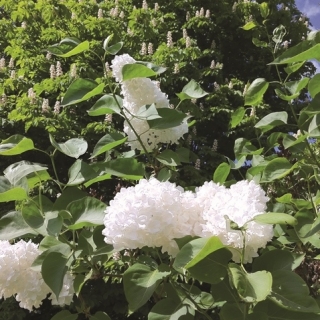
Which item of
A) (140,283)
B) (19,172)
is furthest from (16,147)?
(140,283)

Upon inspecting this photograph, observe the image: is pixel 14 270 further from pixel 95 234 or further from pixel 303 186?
pixel 303 186

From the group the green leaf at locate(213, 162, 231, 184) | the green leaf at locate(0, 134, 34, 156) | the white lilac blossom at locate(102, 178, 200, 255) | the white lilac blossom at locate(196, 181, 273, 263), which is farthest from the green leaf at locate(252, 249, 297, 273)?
the green leaf at locate(0, 134, 34, 156)

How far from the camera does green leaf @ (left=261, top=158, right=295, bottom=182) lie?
1.07 m

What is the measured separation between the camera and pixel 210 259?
0.76 m

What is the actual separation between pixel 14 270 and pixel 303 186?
4.45 ft

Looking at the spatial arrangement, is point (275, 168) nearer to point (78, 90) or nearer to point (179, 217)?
point (179, 217)

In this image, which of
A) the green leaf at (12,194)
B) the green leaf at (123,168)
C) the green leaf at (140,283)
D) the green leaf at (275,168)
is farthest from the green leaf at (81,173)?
the green leaf at (275,168)

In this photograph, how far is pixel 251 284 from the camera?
70 cm

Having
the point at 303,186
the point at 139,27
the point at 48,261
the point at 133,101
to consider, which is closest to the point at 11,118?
the point at 139,27

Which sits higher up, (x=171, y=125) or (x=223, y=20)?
(x=171, y=125)

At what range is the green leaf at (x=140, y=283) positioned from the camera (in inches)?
31.1

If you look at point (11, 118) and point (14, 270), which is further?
point (11, 118)

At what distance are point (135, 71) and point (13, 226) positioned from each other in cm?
41

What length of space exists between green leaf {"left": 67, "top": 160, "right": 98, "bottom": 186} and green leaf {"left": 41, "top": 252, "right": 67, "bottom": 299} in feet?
0.63
